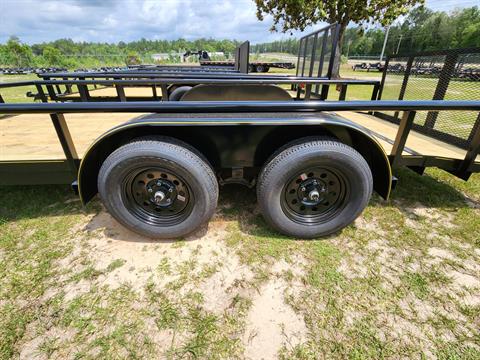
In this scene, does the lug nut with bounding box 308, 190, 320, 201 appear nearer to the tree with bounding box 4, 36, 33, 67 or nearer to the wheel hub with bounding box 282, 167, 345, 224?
the wheel hub with bounding box 282, 167, 345, 224

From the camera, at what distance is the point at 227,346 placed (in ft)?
4.73

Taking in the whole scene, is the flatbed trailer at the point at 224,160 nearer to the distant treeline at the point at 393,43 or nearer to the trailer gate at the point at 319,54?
the trailer gate at the point at 319,54

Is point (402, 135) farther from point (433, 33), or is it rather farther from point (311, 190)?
point (433, 33)

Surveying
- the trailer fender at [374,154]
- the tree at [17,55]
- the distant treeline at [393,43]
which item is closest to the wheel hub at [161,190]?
the trailer fender at [374,154]

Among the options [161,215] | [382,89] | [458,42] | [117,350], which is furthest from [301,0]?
[458,42]

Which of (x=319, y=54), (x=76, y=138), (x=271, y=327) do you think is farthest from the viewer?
(x=319, y=54)

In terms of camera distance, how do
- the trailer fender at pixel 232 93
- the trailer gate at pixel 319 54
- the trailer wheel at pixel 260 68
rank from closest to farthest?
1. the trailer fender at pixel 232 93
2. the trailer gate at pixel 319 54
3. the trailer wheel at pixel 260 68

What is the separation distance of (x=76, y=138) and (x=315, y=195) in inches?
99.5

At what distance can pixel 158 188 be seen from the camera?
2.03m

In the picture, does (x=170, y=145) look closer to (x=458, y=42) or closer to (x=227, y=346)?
(x=227, y=346)

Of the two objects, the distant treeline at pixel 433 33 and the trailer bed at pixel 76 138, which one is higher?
the distant treeline at pixel 433 33

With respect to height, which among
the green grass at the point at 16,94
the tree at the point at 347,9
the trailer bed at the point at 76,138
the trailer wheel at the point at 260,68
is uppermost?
the tree at the point at 347,9

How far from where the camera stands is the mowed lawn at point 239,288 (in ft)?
4.79

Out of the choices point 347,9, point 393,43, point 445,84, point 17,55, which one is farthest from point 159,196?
point 393,43
